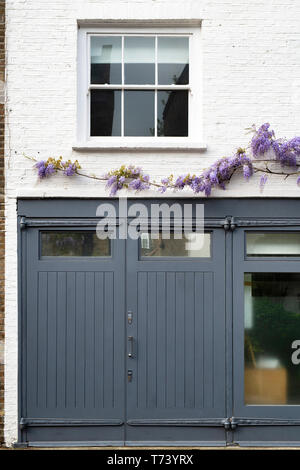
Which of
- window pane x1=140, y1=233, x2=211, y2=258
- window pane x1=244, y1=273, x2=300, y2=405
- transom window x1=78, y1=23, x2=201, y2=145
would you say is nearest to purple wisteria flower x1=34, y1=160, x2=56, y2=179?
transom window x1=78, y1=23, x2=201, y2=145

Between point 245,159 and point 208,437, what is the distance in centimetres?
367

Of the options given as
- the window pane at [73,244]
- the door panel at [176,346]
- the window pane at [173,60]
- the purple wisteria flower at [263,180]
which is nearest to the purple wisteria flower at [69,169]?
the window pane at [73,244]

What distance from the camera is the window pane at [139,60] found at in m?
6.50

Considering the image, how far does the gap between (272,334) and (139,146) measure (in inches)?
121

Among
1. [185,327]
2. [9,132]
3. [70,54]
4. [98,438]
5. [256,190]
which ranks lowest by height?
[98,438]

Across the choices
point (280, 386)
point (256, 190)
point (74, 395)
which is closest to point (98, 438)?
point (74, 395)

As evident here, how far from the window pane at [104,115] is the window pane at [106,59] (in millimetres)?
196

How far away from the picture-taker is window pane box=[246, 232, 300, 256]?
20.7ft

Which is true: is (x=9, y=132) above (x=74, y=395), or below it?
above

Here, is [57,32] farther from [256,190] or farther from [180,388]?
[180,388]

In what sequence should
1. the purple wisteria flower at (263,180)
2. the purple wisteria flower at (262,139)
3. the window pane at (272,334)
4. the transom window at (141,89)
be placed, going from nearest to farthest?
the purple wisteria flower at (262,139)
the purple wisteria flower at (263,180)
the window pane at (272,334)
the transom window at (141,89)

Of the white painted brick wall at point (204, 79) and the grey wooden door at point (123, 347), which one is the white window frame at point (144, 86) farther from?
the grey wooden door at point (123, 347)

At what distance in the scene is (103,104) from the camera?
652 cm

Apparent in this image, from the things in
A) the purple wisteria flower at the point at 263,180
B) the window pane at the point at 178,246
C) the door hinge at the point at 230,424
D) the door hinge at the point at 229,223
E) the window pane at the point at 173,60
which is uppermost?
the window pane at the point at 173,60
